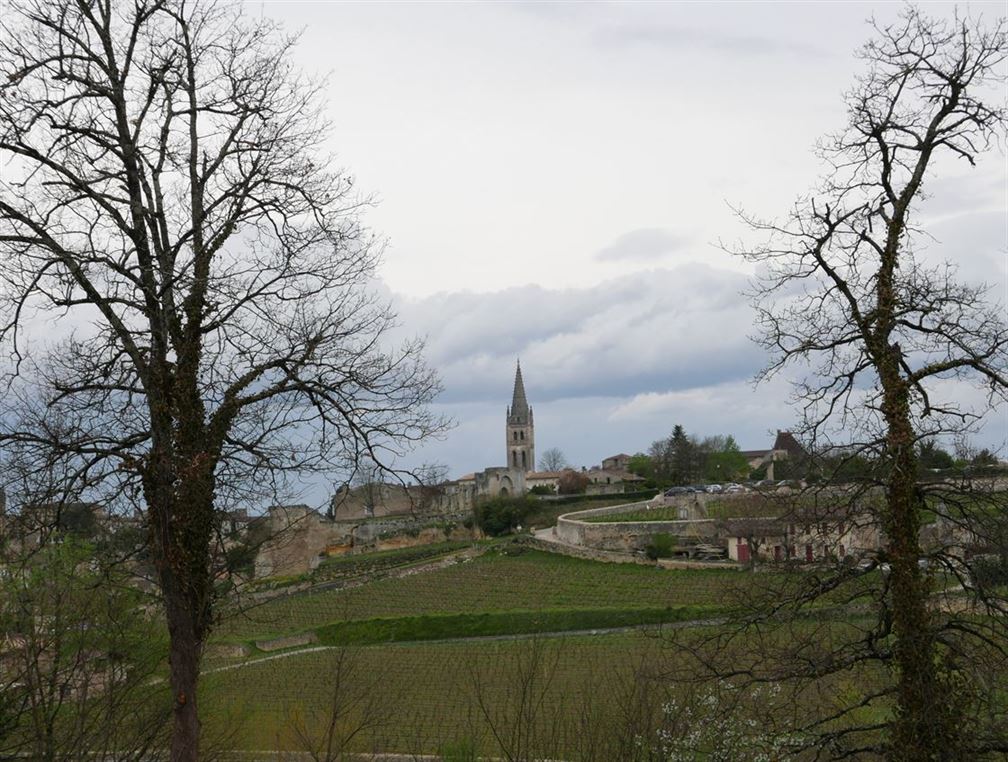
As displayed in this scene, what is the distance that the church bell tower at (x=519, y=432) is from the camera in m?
118

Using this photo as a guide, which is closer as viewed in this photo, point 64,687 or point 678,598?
point 64,687

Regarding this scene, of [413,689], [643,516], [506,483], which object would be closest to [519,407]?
[506,483]

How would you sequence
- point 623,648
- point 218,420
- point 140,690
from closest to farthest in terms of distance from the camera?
1. point 218,420
2. point 140,690
3. point 623,648

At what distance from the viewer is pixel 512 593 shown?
42.2 m

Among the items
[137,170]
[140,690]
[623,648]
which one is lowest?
[623,648]

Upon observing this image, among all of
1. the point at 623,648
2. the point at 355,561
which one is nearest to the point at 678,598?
the point at 623,648

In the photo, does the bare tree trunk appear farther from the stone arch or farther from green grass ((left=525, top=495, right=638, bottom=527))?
the stone arch

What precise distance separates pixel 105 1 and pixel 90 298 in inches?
78.2

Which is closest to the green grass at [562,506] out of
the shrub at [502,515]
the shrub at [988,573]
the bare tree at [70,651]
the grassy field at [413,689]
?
the shrub at [502,515]

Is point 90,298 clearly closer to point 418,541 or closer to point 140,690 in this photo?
point 140,690

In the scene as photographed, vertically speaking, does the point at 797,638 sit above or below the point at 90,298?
below

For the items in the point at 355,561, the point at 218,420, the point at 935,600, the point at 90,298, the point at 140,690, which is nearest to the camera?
the point at 90,298

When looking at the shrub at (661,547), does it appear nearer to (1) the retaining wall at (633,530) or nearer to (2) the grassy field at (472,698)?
(1) the retaining wall at (633,530)

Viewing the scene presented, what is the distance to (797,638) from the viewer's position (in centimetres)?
756
